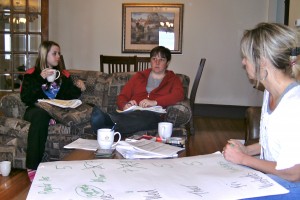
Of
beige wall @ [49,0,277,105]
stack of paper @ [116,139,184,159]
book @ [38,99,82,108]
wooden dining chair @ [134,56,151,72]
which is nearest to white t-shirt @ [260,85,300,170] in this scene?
stack of paper @ [116,139,184,159]

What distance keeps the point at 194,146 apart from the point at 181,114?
1065mm

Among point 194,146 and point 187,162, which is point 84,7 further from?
point 187,162

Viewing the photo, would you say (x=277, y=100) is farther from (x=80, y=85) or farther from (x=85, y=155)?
(x=80, y=85)

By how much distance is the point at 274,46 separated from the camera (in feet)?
3.67

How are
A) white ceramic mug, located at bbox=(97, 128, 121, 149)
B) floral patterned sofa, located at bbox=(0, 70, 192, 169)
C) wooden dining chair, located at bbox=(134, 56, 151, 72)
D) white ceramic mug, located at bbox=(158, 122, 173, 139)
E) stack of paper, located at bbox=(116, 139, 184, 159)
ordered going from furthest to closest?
wooden dining chair, located at bbox=(134, 56, 151, 72), floral patterned sofa, located at bbox=(0, 70, 192, 169), white ceramic mug, located at bbox=(158, 122, 173, 139), white ceramic mug, located at bbox=(97, 128, 121, 149), stack of paper, located at bbox=(116, 139, 184, 159)

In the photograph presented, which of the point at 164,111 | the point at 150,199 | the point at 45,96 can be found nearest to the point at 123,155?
the point at 150,199

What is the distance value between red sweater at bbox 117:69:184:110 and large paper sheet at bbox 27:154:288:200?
6.34ft

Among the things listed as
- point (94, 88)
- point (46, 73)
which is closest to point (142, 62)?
point (94, 88)

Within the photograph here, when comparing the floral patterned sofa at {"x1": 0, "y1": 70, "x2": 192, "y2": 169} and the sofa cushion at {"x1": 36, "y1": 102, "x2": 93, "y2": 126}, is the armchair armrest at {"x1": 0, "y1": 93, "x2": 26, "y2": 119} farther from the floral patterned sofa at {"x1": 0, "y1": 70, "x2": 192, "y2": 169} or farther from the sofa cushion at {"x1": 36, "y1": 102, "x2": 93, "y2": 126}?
the sofa cushion at {"x1": 36, "y1": 102, "x2": 93, "y2": 126}

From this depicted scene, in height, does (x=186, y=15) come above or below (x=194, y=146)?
above

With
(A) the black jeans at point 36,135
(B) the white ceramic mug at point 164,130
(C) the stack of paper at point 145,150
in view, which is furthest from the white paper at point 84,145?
(A) the black jeans at point 36,135

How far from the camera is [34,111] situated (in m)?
3.03

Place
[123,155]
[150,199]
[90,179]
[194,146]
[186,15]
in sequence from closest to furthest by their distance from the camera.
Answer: [150,199], [90,179], [123,155], [194,146], [186,15]

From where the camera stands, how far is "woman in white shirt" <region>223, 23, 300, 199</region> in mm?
1057
